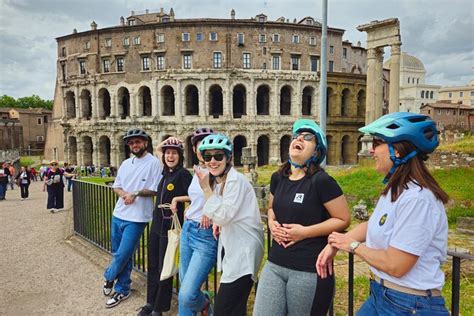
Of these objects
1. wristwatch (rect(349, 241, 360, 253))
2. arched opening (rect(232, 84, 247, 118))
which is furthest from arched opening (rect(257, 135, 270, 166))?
wristwatch (rect(349, 241, 360, 253))

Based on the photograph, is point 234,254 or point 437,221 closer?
point 437,221

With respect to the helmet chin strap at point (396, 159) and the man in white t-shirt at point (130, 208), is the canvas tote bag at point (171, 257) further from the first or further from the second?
the helmet chin strap at point (396, 159)

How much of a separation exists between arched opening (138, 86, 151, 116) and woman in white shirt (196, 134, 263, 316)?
129 ft

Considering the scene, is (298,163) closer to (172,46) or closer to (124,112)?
(172,46)

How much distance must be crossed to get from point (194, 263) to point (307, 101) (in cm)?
4091

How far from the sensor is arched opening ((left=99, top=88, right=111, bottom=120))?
42219 mm

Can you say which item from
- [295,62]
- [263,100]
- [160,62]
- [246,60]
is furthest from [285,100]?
[160,62]

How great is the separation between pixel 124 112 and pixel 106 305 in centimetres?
4177

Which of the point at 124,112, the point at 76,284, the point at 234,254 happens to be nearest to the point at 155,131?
the point at 124,112

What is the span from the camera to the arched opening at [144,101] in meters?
40.5

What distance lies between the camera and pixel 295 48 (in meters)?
40.1

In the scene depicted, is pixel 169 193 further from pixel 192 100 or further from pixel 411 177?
pixel 192 100

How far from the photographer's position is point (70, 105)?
149ft

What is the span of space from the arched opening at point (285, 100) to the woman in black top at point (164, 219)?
38143mm
